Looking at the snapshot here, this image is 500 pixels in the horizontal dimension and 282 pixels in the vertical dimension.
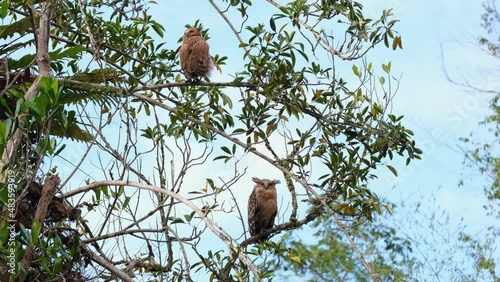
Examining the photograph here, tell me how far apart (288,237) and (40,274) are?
642 centimetres

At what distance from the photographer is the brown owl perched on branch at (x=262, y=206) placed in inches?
264

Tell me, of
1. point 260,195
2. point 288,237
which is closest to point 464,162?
point 288,237

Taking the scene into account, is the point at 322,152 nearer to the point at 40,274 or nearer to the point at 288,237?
the point at 40,274

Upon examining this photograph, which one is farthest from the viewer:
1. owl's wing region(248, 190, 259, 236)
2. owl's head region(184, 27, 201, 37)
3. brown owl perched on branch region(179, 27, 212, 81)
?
owl's head region(184, 27, 201, 37)

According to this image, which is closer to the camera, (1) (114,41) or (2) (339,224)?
(2) (339,224)

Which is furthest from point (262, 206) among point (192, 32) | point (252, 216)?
point (192, 32)

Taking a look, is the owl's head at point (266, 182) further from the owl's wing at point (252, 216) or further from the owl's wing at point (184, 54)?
the owl's wing at point (184, 54)

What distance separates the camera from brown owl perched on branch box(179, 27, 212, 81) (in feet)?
21.2

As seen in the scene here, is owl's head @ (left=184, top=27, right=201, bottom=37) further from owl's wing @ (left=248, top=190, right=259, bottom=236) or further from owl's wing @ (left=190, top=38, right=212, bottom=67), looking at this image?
owl's wing @ (left=248, top=190, right=259, bottom=236)

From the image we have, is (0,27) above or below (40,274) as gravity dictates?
above

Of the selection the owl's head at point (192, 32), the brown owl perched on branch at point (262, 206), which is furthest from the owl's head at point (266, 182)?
the owl's head at point (192, 32)

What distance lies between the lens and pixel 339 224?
525 centimetres

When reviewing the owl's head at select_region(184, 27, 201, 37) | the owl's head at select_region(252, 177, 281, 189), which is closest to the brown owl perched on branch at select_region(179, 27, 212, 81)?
the owl's head at select_region(184, 27, 201, 37)

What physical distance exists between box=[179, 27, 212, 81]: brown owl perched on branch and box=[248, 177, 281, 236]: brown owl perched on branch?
1.02 meters
